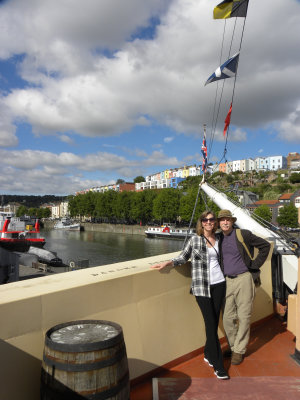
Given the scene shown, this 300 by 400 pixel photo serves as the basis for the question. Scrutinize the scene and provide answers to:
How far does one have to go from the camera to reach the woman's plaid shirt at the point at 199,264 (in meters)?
3.28

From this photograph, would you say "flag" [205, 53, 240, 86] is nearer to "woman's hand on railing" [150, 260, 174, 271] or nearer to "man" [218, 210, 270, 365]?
"man" [218, 210, 270, 365]

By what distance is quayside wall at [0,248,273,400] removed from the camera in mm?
2303

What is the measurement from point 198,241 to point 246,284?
30.5 inches

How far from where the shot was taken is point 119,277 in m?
3.02

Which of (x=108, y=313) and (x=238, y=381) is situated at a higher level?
(x=108, y=313)

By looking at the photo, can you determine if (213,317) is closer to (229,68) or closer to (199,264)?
(199,264)

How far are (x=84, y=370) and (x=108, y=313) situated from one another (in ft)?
3.02

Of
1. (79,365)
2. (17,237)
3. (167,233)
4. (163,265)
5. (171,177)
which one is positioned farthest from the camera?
(171,177)

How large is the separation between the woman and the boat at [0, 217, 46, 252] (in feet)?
92.6

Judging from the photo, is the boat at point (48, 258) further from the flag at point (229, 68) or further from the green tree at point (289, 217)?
the green tree at point (289, 217)

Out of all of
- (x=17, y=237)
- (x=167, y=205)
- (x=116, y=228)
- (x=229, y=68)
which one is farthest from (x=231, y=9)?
(x=116, y=228)

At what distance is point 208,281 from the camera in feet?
10.9

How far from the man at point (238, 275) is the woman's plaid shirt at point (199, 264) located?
0.28m

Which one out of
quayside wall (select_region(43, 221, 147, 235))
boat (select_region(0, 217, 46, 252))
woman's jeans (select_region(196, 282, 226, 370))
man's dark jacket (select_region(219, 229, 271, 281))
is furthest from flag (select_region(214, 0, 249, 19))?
quayside wall (select_region(43, 221, 147, 235))
